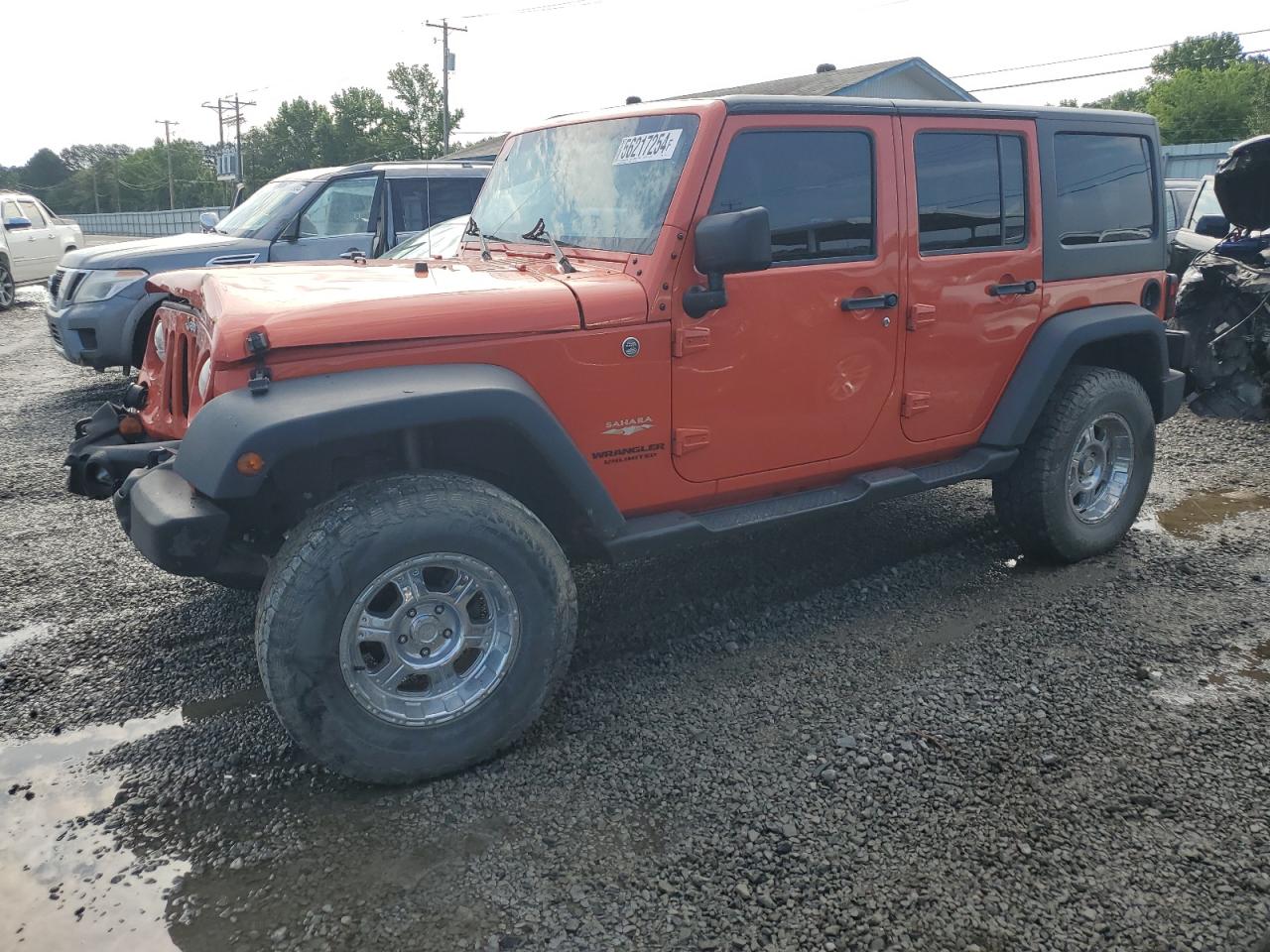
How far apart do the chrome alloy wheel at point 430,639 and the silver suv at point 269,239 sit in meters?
5.60

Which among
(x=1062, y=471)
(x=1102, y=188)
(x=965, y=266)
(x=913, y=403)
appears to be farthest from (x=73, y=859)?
(x=1102, y=188)

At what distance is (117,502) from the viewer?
9.65 ft

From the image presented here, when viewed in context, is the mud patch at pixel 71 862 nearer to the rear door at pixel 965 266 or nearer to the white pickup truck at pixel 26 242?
the rear door at pixel 965 266

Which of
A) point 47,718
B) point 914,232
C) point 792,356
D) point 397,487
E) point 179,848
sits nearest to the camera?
point 179,848

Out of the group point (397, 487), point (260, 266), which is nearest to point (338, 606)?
point (397, 487)

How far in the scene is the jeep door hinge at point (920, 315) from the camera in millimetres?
3812

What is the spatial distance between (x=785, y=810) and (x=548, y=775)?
0.72 meters

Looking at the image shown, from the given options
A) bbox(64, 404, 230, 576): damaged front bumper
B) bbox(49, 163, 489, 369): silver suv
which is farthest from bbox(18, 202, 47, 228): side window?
bbox(64, 404, 230, 576): damaged front bumper

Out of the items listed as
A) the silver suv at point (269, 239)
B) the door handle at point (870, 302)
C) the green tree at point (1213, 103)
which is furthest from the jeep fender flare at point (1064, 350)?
the green tree at point (1213, 103)

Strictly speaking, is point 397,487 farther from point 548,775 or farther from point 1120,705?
point 1120,705

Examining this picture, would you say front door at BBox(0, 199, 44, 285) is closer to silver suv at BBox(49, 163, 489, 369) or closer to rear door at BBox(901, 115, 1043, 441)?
silver suv at BBox(49, 163, 489, 369)

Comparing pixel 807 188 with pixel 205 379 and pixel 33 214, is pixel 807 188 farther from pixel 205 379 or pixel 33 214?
pixel 33 214

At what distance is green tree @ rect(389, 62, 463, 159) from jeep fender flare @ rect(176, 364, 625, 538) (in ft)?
228

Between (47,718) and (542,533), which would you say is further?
(47,718)
